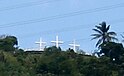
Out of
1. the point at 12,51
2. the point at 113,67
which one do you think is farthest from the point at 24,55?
the point at 113,67

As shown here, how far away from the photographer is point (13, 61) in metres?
62.6

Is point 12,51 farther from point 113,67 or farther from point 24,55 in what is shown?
point 113,67

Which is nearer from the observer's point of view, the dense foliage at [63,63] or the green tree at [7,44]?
the dense foliage at [63,63]

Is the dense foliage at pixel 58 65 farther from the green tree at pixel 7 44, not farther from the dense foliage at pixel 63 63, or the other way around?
the green tree at pixel 7 44

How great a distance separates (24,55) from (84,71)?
10.6m

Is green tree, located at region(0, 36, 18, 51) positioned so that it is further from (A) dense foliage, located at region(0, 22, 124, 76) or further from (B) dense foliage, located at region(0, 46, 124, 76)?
(B) dense foliage, located at region(0, 46, 124, 76)

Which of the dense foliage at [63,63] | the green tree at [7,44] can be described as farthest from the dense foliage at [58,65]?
the green tree at [7,44]

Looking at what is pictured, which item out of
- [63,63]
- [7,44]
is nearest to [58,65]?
[63,63]

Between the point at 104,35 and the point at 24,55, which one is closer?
the point at 24,55

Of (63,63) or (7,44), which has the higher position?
(7,44)

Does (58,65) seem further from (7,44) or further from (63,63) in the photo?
(7,44)

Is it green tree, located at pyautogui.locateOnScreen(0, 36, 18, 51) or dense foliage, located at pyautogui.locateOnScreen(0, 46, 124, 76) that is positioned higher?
green tree, located at pyautogui.locateOnScreen(0, 36, 18, 51)

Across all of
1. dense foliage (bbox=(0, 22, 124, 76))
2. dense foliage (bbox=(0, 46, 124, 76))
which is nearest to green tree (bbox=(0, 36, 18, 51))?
dense foliage (bbox=(0, 22, 124, 76))

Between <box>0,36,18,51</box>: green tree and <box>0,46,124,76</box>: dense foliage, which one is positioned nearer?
<box>0,46,124,76</box>: dense foliage
